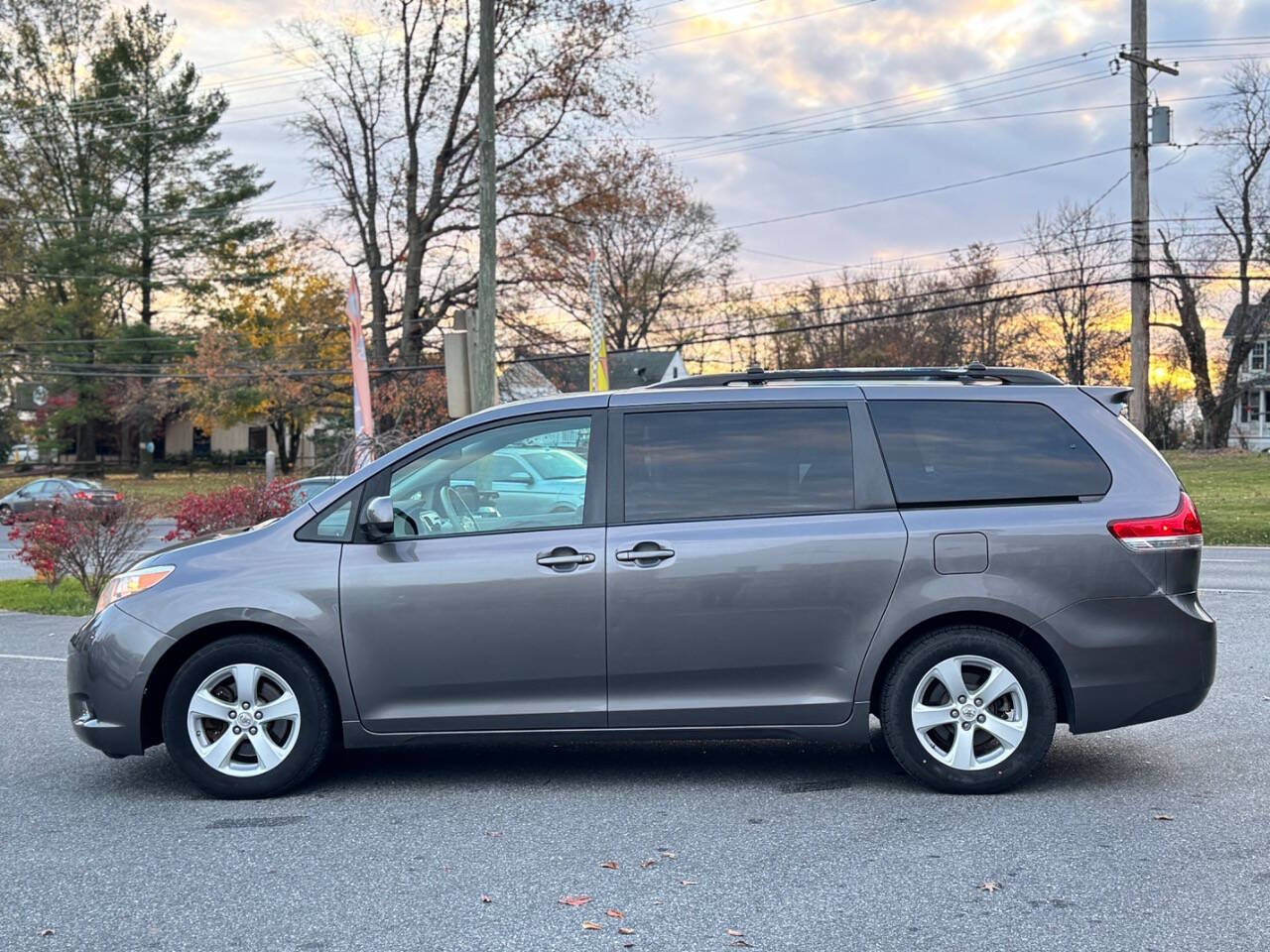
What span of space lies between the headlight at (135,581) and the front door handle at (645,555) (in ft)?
6.69

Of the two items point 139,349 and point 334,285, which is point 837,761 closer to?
point 334,285

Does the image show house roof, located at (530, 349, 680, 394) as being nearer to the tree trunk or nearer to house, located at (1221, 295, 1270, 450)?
the tree trunk

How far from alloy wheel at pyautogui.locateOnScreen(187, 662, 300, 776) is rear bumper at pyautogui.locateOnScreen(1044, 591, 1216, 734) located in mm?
3362

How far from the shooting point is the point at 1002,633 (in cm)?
562

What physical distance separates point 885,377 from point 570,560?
180cm

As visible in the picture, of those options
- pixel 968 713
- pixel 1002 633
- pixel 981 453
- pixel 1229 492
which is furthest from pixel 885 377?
pixel 1229 492

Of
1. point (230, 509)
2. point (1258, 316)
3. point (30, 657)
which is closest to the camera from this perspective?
point (30, 657)

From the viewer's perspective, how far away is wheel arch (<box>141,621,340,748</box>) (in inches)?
223

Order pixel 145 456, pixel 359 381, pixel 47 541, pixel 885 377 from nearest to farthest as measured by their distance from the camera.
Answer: pixel 885 377
pixel 47 541
pixel 359 381
pixel 145 456

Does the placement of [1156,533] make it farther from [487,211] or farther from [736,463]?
[487,211]

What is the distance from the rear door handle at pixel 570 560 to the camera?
5.58 meters

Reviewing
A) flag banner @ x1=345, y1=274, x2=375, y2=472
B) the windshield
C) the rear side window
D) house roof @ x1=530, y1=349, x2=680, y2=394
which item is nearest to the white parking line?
flag banner @ x1=345, y1=274, x2=375, y2=472

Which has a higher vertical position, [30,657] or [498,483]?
[498,483]

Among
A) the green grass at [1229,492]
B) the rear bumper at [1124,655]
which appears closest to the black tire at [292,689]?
the rear bumper at [1124,655]
